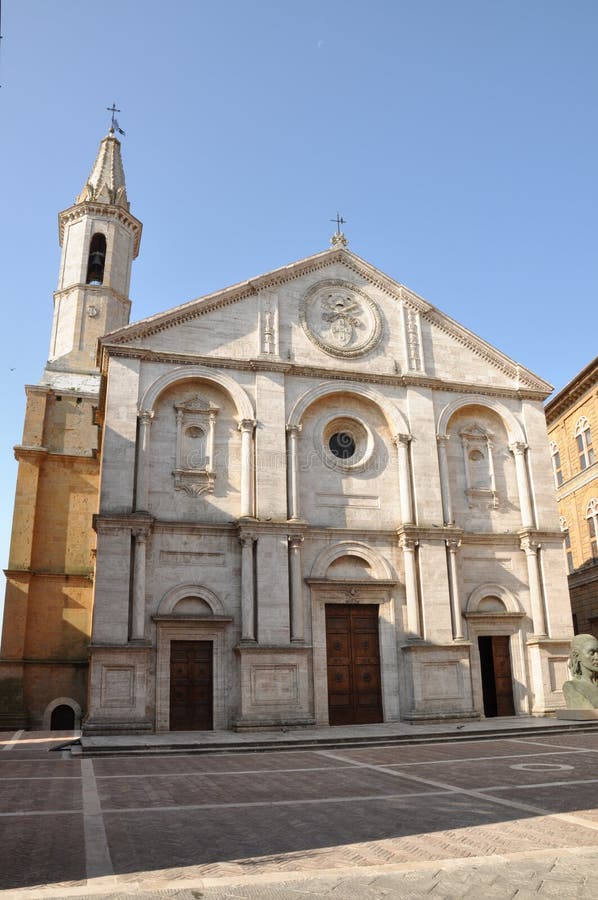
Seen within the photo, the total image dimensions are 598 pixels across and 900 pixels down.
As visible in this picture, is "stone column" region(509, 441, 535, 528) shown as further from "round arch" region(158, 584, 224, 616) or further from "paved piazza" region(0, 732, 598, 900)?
"paved piazza" region(0, 732, 598, 900)

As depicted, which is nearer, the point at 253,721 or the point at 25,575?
the point at 253,721

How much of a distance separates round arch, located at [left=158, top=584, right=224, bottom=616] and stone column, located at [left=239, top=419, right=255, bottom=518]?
8.70 feet

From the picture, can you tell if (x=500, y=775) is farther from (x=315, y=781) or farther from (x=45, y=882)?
(x=45, y=882)

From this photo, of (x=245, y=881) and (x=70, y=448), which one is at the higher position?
(x=70, y=448)

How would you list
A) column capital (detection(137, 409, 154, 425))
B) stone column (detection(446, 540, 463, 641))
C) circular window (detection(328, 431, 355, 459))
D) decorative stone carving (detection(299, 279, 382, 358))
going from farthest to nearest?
decorative stone carving (detection(299, 279, 382, 358))
circular window (detection(328, 431, 355, 459))
stone column (detection(446, 540, 463, 641))
column capital (detection(137, 409, 154, 425))

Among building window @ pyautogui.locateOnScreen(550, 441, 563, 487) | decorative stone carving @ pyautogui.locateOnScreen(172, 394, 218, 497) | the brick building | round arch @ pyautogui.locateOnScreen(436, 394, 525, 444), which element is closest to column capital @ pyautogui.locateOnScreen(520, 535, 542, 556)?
round arch @ pyautogui.locateOnScreen(436, 394, 525, 444)

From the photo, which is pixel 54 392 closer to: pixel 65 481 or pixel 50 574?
pixel 65 481

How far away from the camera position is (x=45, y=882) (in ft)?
23.3

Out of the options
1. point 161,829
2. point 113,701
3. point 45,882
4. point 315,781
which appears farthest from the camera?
point 113,701

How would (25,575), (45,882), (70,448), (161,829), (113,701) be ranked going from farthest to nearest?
(70,448), (25,575), (113,701), (161,829), (45,882)

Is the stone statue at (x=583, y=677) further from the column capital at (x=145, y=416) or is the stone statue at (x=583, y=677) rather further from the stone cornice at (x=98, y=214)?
the stone cornice at (x=98, y=214)

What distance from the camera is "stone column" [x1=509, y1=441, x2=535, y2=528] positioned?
2730cm

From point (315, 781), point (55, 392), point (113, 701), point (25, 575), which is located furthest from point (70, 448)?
point (315, 781)

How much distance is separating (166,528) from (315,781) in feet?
37.9
